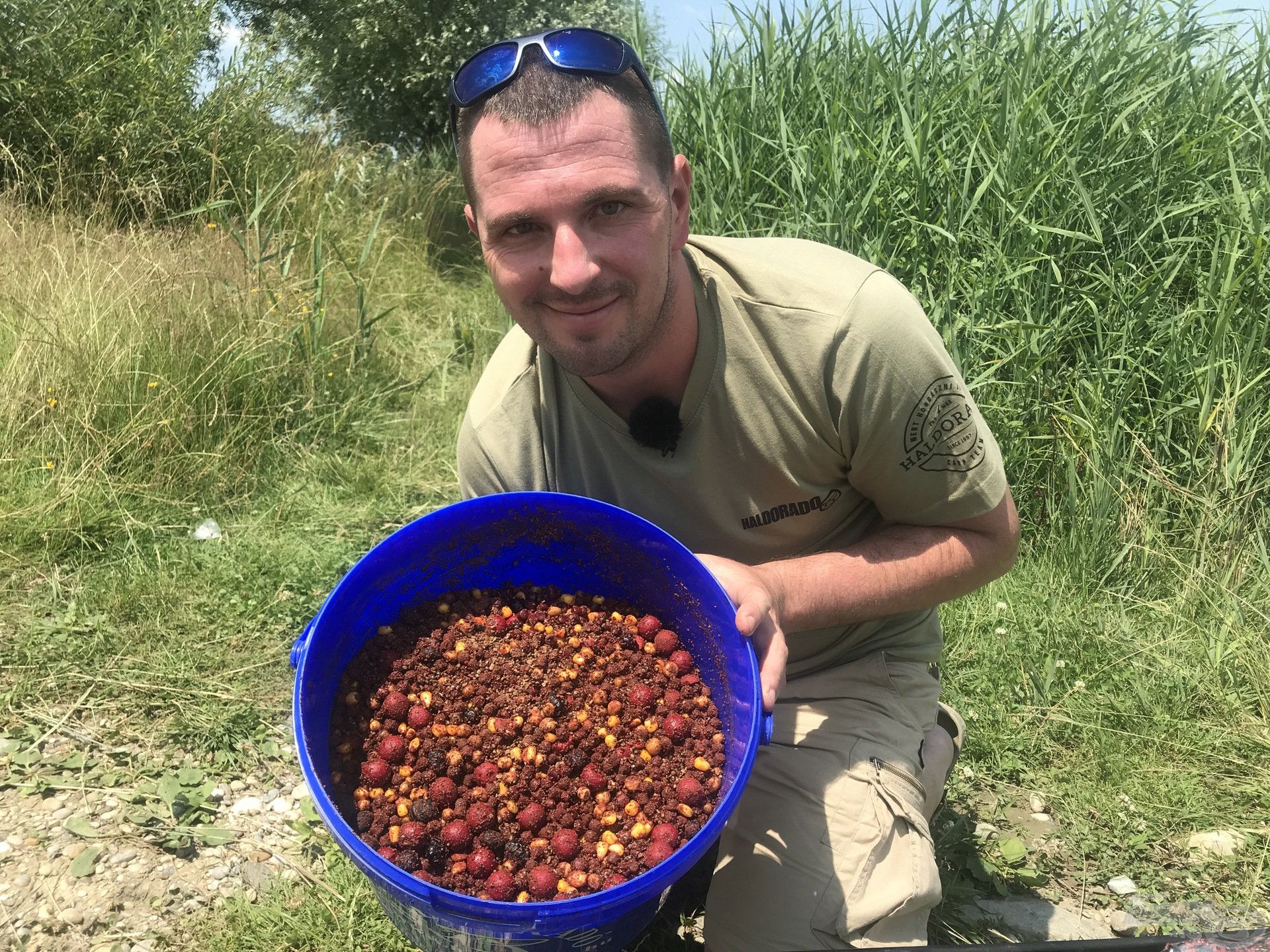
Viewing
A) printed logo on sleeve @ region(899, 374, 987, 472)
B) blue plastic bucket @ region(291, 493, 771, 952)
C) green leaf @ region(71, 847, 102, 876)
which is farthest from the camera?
green leaf @ region(71, 847, 102, 876)

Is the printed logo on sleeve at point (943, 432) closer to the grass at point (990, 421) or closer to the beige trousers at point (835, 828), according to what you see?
the beige trousers at point (835, 828)

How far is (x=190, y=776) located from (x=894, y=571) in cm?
179

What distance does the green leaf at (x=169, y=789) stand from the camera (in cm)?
220

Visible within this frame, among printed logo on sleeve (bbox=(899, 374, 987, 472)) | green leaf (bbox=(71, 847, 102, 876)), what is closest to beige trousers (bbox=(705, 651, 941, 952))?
printed logo on sleeve (bbox=(899, 374, 987, 472))

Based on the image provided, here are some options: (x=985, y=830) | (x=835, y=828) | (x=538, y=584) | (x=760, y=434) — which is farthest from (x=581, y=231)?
(x=985, y=830)

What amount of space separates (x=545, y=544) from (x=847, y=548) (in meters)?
0.60

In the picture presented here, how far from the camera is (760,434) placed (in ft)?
5.52

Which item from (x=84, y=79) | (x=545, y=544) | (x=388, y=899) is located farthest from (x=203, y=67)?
(x=388, y=899)

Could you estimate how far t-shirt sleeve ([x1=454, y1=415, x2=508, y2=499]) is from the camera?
184 centimetres

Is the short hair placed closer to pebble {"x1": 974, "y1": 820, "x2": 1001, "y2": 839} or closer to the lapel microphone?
the lapel microphone

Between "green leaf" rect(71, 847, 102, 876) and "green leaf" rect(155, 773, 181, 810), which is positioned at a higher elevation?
"green leaf" rect(155, 773, 181, 810)

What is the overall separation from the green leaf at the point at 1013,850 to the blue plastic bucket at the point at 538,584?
982mm

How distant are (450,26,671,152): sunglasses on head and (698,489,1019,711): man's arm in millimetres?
884

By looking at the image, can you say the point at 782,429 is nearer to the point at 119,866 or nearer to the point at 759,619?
the point at 759,619
